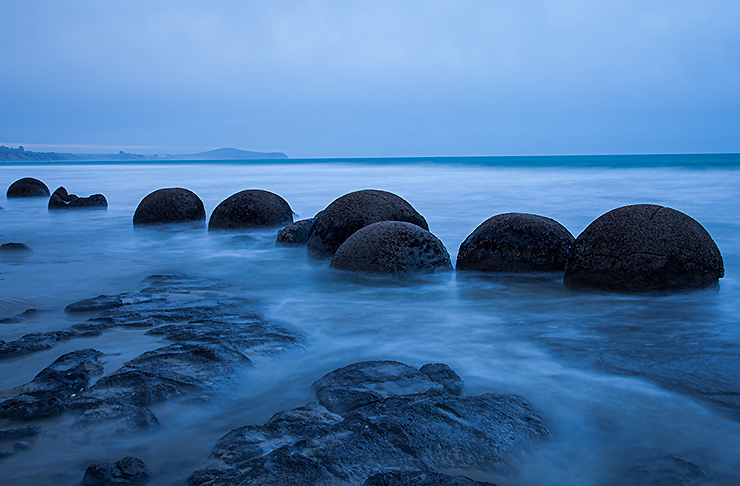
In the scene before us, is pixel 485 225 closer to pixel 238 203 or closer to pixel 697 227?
pixel 697 227

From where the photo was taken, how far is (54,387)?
3414 mm

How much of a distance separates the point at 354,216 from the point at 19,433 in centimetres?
558

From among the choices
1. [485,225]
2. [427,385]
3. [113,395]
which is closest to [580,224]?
[485,225]

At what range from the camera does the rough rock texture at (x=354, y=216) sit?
8.05 meters

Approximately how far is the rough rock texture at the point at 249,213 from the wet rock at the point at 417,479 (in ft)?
30.6

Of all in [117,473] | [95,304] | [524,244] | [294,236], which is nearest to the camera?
[117,473]

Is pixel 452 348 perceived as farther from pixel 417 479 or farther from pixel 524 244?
pixel 524 244

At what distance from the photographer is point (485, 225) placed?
716 centimetres

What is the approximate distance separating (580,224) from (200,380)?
41.5 feet

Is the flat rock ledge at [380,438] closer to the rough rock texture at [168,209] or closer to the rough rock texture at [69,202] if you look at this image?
the rough rock texture at [168,209]

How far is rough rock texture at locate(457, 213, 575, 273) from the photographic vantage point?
684 centimetres

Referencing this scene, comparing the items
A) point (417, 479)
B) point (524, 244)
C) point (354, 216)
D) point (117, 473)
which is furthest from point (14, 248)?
point (417, 479)

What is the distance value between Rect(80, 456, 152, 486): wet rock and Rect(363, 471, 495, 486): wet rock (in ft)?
3.43

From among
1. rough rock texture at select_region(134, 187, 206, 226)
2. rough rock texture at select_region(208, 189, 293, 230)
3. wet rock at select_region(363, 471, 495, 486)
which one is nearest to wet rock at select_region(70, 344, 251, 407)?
wet rock at select_region(363, 471, 495, 486)
